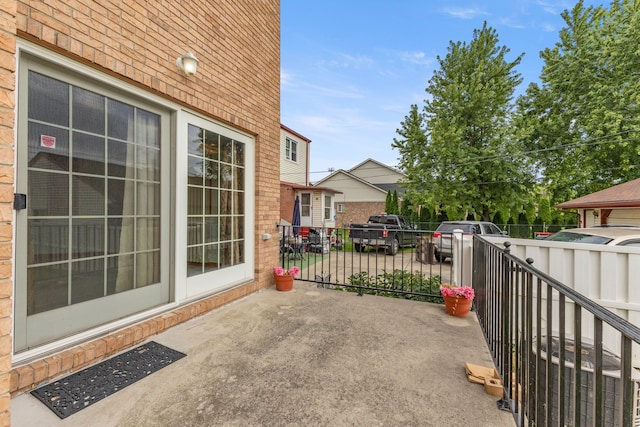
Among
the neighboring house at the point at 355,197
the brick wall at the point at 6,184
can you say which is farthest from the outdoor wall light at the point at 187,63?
the neighboring house at the point at 355,197

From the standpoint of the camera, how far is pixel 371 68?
11867 mm

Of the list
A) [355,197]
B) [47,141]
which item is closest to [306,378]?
[47,141]

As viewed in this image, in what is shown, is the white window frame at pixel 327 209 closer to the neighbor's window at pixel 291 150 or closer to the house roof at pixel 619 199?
the neighbor's window at pixel 291 150

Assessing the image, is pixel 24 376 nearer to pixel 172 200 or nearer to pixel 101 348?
pixel 101 348

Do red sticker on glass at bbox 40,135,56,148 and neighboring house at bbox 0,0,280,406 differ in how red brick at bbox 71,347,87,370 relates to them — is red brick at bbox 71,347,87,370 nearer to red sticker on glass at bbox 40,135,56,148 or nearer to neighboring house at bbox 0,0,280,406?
neighboring house at bbox 0,0,280,406

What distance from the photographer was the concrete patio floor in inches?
67.1

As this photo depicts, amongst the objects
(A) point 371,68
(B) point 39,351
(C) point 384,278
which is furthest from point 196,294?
(A) point 371,68

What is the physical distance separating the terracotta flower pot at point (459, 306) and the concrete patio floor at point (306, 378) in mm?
98

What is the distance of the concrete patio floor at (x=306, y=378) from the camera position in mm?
1704

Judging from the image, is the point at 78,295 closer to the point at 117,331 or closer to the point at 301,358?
the point at 117,331

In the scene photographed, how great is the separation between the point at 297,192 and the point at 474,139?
9081mm

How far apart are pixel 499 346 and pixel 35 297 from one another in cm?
343

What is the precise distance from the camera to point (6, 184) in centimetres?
128

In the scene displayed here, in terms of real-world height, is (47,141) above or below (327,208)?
above
